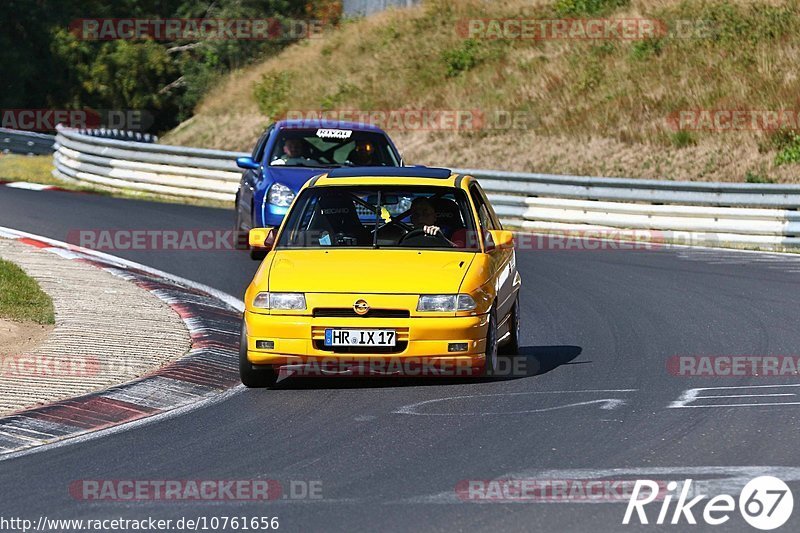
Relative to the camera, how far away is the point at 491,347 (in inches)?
399

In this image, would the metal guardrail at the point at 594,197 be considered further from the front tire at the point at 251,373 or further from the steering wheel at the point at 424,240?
the front tire at the point at 251,373

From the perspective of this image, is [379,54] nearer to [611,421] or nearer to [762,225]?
[762,225]

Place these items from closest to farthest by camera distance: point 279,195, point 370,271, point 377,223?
point 370,271, point 377,223, point 279,195

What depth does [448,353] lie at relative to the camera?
9.74m

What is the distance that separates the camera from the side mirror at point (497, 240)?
426 inches

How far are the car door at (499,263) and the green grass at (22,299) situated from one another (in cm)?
377

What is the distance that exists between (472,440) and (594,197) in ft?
49.7

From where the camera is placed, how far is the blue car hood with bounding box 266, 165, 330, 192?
17.0 m

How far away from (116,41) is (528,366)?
1744 inches

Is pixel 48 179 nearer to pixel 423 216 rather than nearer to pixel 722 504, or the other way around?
pixel 423 216

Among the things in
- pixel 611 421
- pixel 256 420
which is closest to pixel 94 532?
pixel 256 420

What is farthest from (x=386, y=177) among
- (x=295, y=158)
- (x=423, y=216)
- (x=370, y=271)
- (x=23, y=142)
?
(x=23, y=142)

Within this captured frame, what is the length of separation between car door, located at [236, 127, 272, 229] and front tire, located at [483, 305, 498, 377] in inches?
296

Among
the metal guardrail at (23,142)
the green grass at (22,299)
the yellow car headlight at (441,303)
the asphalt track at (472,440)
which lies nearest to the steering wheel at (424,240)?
the yellow car headlight at (441,303)
